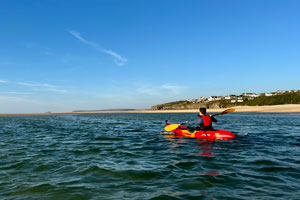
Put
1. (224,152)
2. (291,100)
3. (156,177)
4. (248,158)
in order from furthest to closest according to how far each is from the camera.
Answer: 1. (291,100)
2. (224,152)
3. (248,158)
4. (156,177)

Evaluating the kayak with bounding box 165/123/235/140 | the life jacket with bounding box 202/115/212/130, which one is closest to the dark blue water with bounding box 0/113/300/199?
the kayak with bounding box 165/123/235/140

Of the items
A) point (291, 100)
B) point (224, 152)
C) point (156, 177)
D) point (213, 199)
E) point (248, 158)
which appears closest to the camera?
point (213, 199)

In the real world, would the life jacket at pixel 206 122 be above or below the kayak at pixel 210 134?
above

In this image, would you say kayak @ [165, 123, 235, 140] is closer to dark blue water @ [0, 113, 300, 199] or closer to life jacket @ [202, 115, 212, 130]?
life jacket @ [202, 115, 212, 130]

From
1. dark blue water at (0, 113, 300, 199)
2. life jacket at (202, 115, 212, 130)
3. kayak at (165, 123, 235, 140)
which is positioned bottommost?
dark blue water at (0, 113, 300, 199)

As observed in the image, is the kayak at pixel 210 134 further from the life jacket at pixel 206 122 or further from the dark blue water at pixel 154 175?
the dark blue water at pixel 154 175

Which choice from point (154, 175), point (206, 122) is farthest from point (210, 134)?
point (154, 175)

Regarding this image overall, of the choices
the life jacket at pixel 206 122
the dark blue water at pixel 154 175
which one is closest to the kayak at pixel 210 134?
the life jacket at pixel 206 122

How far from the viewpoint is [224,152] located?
10.1 meters

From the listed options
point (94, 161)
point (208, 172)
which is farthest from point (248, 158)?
point (94, 161)

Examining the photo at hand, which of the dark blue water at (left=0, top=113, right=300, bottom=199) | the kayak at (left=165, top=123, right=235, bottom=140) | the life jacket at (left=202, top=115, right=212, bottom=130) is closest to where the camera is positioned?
the dark blue water at (left=0, top=113, right=300, bottom=199)

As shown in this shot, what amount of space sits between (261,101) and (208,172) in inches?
4153

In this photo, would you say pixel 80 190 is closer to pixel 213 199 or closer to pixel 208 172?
pixel 213 199

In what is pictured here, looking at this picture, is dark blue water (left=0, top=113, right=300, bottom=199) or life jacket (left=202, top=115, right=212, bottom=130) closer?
dark blue water (left=0, top=113, right=300, bottom=199)
